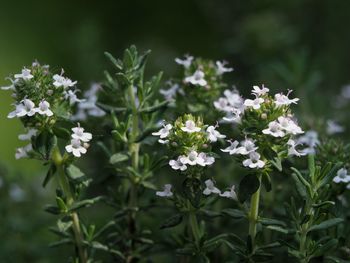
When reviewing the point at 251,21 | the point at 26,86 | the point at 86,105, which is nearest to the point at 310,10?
the point at 251,21

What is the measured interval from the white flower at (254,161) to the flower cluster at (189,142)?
0.08 metres

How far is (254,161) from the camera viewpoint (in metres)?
1.55

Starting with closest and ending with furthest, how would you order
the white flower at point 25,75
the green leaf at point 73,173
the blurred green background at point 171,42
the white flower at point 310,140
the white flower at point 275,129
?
1. the white flower at point 275,129
2. the white flower at point 25,75
3. the green leaf at point 73,173
4. the white flower at point 310,140
5. the blurred green background at point 171,42

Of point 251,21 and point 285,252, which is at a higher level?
point 251,21

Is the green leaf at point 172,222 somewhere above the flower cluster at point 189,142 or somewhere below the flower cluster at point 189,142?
below

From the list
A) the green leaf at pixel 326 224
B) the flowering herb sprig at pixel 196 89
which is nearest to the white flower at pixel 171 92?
the flowering herb sprig at pixel 196 89

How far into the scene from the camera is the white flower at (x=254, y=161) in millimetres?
1523

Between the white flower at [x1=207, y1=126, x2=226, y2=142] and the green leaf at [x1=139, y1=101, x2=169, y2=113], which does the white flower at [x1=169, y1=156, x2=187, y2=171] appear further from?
the green leaf at [x1=139, y1=101, x2=169, y2=113]

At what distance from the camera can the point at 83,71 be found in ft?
10.7

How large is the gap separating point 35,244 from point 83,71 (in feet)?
3.62

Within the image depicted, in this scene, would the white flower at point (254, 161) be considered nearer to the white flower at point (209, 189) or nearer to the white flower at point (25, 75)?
the white flower at point (209, 189)

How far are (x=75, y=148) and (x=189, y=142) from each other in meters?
0.30

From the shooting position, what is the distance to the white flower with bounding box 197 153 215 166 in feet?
5.06

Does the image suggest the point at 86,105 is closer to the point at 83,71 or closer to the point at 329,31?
the point at 83,71
